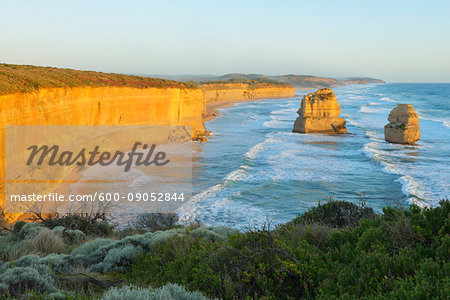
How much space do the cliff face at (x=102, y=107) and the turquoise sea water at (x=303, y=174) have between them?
5.61m

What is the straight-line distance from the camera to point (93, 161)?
2461cm

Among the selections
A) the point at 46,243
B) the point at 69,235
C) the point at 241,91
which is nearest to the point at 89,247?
the point at 46,243

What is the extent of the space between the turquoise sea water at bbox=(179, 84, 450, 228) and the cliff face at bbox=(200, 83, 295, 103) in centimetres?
4549

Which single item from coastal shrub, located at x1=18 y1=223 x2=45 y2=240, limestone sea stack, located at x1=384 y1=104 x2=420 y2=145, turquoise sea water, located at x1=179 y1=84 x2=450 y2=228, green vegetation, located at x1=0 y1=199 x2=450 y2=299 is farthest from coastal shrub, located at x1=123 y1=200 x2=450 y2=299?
limestone sea stack, located at x1=384 y1=104 x2=420 y2=145

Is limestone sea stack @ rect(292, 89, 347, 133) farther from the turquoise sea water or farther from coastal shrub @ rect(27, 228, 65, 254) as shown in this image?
coastal shrub @ rect(27, 228, 65, 254)

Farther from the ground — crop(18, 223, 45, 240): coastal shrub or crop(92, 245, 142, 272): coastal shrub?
crop(92, 245, 142, 272): coastal shrub

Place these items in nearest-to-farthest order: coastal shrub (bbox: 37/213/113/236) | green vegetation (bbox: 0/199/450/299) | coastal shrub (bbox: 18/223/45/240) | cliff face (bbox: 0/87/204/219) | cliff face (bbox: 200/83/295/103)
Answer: green vegetation (bbox: 0/199/450/299) → coastal shrub (bbox: 18/223/45/240) → coastal shrub (bbox: 37/213/113/236) → cliff face (bbox: 0/87/204/219) → cliff face (bbox: 200/83/295/103)

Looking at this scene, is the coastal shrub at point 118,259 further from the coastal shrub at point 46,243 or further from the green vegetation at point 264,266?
the coastal shrub at point 46,243

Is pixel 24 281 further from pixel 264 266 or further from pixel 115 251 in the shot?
pixel 264 266

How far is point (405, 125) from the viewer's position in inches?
1232

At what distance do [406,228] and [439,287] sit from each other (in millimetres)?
1656

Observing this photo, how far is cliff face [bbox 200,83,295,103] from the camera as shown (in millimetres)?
94562

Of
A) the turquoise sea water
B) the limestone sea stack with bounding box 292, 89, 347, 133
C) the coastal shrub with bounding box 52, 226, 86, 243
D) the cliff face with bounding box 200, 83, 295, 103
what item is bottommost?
the turquoise sea water

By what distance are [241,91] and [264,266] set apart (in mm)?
107857
